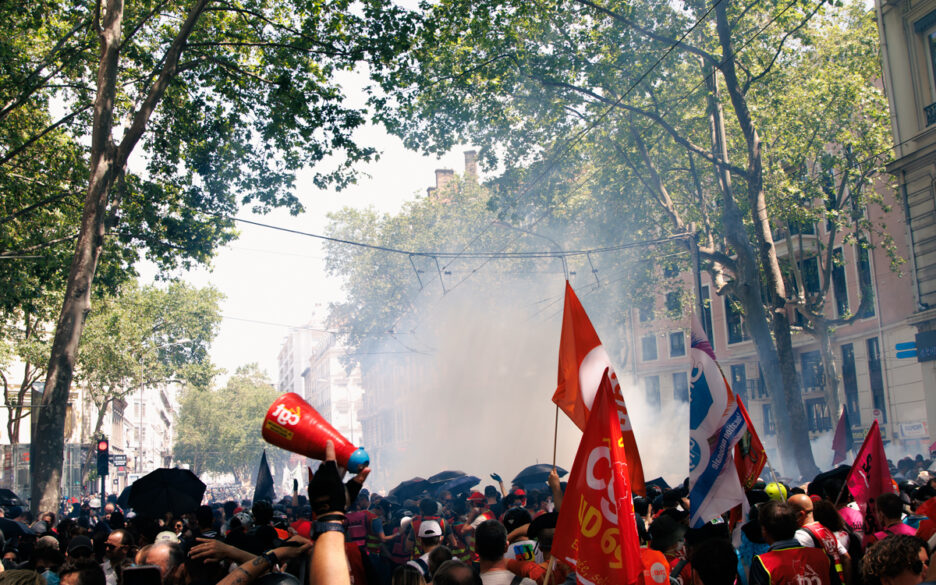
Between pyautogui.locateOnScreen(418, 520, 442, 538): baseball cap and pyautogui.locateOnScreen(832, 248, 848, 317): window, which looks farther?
pyautogui.locateOnScreen(832, 248, 848, 317): window

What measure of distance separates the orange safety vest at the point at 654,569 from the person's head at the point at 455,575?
3.40 ft

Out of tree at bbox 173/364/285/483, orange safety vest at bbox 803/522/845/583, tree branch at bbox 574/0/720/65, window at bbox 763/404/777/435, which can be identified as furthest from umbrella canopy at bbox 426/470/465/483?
tree at bbox 173/364/285/483

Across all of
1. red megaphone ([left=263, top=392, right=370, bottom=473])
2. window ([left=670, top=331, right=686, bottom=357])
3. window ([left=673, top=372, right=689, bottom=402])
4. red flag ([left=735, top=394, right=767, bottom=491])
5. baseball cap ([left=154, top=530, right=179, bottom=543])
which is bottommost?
baseball cap ([left=154, top=530, right=179, bottom=543])

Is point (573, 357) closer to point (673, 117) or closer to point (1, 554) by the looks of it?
point (1, 554)

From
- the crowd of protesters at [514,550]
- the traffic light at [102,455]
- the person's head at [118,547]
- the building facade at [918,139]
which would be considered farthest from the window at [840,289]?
the person's head at [118,547]

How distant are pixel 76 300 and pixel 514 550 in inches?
362

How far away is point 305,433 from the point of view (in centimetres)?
283

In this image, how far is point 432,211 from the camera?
4816 cm

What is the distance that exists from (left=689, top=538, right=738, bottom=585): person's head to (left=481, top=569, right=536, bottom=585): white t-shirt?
0.84m

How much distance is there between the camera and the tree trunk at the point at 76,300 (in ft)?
40.1

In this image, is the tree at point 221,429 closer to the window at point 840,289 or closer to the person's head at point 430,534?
the window at point 840,289

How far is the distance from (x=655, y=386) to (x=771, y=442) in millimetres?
12558

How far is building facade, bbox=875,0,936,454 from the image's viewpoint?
18.3 metres

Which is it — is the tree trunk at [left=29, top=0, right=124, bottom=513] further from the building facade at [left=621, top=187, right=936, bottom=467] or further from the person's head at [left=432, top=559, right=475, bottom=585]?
the building facade at [left=621, top=187, right=936, bottom=467]
